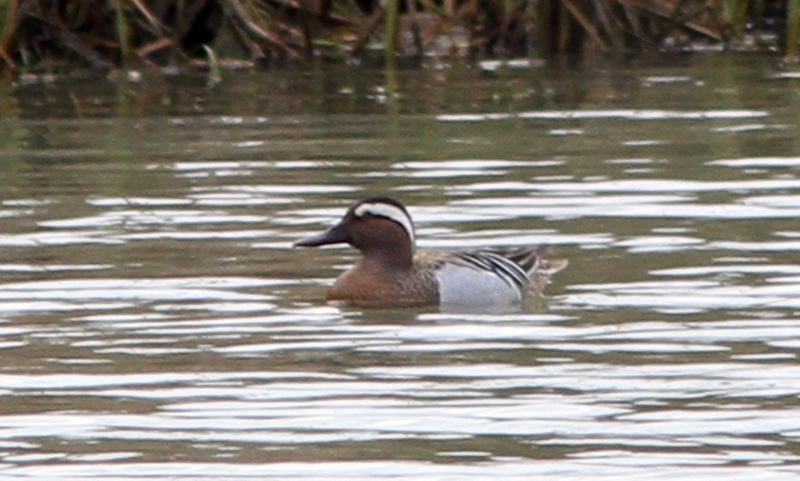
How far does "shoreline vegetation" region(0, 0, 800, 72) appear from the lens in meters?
17.9

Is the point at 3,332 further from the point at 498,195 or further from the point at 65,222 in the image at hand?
the point at 498,195

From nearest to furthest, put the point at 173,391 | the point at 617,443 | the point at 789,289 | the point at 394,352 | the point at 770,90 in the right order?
the point at 617,443, the point at 173,391, the point at 394,352, the point at 789,289, the point at 770,90

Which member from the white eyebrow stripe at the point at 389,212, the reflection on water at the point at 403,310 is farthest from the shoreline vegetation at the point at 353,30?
the white eyebrow stripe at the point at 389,212

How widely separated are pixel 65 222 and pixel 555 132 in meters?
4.12

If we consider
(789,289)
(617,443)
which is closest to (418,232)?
(789,289)

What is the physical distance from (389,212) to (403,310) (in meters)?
0.50

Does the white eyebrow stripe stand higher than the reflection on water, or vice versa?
the white eyebrow stripe

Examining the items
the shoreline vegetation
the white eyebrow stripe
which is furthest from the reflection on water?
the shoreline vegetation

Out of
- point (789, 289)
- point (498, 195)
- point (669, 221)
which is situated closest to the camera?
point (789, 289)

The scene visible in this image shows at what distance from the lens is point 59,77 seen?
59.5ft

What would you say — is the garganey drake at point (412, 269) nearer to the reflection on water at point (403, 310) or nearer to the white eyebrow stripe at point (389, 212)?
the white eyebrow stripe at point (389, 212)

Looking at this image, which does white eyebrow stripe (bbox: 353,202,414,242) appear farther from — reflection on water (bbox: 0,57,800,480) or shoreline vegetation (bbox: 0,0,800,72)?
shoreline vegetation (bbox: 0,0,800,72)

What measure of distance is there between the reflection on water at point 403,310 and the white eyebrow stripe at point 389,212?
39 centimetres

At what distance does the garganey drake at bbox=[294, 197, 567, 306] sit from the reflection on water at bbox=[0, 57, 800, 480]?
155mm
